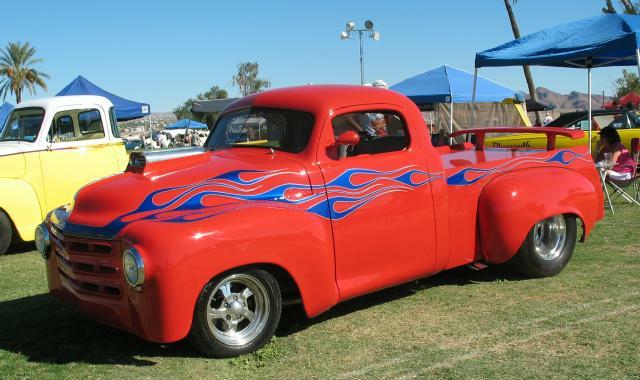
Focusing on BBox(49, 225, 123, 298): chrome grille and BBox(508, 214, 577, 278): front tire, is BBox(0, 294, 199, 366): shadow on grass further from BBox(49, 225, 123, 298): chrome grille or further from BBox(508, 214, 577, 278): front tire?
BBox(508, 214, 577, 278): front tire

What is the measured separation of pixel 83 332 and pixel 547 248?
4.00 m

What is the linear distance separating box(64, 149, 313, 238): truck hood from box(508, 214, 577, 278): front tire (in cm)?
226

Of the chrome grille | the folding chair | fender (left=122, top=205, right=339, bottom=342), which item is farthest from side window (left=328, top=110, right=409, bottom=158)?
the folding chair

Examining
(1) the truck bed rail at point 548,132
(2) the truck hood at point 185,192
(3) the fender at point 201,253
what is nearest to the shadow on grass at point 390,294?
(3) the fender at point 201,253

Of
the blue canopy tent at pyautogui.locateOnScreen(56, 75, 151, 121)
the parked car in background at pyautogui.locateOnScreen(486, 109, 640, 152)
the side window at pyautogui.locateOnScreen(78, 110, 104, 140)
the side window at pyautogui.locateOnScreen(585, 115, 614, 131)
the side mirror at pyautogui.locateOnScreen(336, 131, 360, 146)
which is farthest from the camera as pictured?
the blue canopy tent at pyautogui.locateOnScreen(56, 75, 151, 121)

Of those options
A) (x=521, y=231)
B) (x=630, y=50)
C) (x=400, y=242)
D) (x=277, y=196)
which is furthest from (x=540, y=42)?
(x=277, y=196)

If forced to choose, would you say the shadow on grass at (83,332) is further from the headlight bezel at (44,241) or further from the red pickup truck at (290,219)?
the headlight bezel at (44,241)

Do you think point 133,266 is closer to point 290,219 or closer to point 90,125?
point 290,219

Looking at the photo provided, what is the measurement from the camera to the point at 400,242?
459 cm

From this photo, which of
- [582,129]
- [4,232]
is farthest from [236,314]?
[582,129]

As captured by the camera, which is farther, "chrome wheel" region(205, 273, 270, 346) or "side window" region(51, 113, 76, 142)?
"side window" region(51, 113, 76, 142)

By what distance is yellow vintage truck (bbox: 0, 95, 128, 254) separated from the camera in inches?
305

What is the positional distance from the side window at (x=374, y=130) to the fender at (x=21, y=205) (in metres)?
4.92

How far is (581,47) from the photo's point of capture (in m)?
9.22
